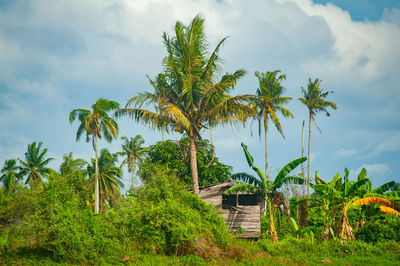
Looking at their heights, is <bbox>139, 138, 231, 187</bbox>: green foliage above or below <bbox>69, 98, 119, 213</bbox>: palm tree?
below

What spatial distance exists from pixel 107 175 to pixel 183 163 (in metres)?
16.7

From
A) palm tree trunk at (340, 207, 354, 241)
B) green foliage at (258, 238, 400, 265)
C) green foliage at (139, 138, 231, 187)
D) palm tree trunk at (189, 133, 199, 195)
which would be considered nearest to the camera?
green foliage at (258, 238, 400, 265)

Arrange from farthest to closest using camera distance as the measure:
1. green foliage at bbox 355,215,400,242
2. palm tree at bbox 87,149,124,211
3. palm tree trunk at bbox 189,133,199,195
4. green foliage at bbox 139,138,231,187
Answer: palm tree at bbox 87,149,124,211 < green foliage at bbox 139,138,231,187 < palm tree trunk at bbox 189,133,199,195 < green foliage at bbox 355,215,400,242

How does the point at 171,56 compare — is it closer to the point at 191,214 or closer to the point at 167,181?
the point at 167,181

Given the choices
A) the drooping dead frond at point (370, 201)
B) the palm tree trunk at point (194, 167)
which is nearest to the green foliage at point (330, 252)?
the drooping dead frond at point (370, 201)

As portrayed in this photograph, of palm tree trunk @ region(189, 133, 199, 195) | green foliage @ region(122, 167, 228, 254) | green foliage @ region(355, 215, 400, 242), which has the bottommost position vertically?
green foliage @ region(355, 215, 400, 242)

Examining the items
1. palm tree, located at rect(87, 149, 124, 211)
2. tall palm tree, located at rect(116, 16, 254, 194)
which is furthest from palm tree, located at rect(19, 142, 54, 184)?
tall palm tree, located at rect(116, 16, 254, 194)

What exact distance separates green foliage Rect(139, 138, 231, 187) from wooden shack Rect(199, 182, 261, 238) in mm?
5635

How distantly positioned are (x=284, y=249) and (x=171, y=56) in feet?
44.8

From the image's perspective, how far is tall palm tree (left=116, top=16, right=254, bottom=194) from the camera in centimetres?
2111

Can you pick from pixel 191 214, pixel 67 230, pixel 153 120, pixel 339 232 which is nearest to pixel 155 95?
pixel 153 120

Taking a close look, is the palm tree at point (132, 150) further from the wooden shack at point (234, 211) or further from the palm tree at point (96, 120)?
the wooden shack at point (234, 211)

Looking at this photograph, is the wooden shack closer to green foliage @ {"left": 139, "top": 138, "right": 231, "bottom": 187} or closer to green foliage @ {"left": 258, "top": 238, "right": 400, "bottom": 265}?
green foliage @ {"left": 258, "top": 238, "right": 400, "bottom": 265}

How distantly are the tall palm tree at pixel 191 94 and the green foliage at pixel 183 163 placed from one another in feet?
17.7
